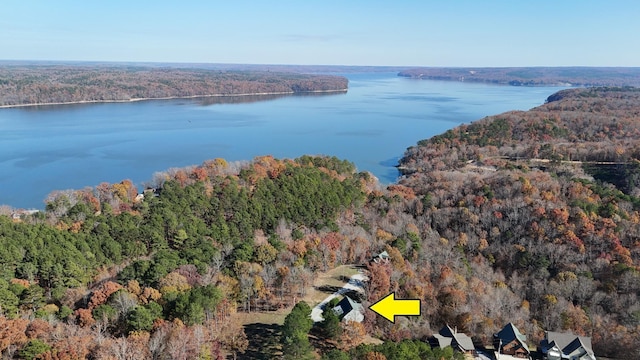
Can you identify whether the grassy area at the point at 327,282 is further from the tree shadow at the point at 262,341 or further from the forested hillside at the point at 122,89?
the forested hillside at the point at 122,89

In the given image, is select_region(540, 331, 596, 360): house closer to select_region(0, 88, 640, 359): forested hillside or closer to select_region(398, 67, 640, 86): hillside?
select_region(0, 88, 640, 359): forested hillside

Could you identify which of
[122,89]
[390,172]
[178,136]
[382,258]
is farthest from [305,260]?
[122,89]

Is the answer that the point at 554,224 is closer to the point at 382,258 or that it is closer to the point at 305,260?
the point at 382,258

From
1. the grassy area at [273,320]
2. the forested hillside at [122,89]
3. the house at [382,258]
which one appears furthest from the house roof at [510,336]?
the forested hillside at [122,89]

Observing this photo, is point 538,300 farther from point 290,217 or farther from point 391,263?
point 290,217

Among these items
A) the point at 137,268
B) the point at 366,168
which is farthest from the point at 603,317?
the point at 366,168

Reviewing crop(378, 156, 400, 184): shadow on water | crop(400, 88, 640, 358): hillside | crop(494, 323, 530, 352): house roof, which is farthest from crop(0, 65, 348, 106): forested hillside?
crop(494, 323, 530, 352): house roof
